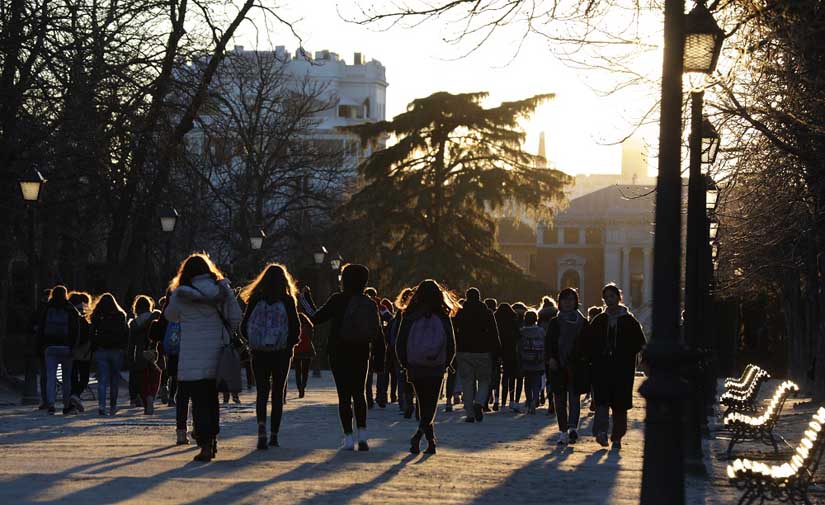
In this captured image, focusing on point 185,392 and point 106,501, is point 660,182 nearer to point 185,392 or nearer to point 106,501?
point 106,501

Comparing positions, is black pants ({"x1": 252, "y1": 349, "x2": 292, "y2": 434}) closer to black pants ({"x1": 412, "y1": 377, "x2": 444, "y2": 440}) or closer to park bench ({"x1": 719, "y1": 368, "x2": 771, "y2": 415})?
black pants ({"x1": 412, "y1": 377, "x2": 444, "y2": 440})

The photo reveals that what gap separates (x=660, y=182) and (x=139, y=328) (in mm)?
13725

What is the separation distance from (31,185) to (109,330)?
413cm

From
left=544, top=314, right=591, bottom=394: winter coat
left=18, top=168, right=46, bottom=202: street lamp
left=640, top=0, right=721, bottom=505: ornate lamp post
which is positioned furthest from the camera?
left=18, top=168, right=46, bottom=202: street lamp

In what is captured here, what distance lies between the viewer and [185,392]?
1495 centimetres

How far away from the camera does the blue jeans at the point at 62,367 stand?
2170 centimetres

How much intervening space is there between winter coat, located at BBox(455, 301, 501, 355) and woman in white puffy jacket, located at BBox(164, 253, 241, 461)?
25.4ft

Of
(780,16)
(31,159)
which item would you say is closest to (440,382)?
(780,16)

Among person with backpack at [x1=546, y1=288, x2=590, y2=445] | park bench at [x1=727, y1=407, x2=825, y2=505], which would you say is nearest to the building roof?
person with backpack at [x1=546, y1=288, x2=590, y2=445]

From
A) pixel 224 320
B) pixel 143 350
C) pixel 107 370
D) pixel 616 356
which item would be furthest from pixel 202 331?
pixel 107 370

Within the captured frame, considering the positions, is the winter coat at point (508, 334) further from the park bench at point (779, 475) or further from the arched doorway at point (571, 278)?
the arched doorway at point (571, 278)

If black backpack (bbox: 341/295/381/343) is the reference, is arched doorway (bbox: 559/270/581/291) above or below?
above

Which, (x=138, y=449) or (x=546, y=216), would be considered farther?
(x=546, y=216)

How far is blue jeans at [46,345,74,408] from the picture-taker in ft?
71.2
